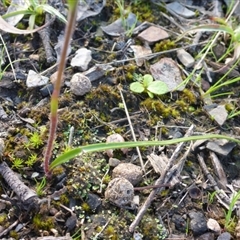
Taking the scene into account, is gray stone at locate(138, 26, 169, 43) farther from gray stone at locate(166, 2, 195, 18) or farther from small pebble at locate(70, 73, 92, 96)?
small pebble at locate(70, 73, 92, 96)

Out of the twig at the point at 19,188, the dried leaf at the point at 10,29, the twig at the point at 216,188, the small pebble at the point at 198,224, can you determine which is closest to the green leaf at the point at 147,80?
the twig at the point at 216,188

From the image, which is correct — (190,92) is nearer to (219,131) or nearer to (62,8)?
(219,131)

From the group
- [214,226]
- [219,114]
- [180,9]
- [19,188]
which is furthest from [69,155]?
[180,9]

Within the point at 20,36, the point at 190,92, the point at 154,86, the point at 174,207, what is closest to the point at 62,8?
the point at 20,36

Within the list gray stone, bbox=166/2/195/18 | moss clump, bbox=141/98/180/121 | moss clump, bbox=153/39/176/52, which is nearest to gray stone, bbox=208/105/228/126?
moss clump, bbox=141/98/180/121

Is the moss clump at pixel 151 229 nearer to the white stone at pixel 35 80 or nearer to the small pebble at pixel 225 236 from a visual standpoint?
the small pebble at pixel 225 236

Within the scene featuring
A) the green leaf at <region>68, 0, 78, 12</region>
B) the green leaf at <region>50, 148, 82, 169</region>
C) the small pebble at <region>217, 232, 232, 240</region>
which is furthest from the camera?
the small pebble at <region>217, 232, 232, 240</region>
